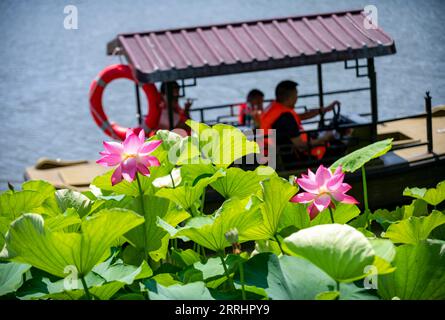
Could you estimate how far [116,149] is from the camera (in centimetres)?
107

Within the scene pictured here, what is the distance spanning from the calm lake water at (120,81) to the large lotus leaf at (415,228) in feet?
25.8

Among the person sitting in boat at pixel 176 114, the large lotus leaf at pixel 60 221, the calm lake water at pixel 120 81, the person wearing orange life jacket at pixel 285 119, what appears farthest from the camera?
the calm lake water at pixel 120 81

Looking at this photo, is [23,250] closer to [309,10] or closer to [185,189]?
[185,189]

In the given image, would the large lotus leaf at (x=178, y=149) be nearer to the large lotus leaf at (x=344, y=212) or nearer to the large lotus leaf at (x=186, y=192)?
the large lotus leaf at (x=186, y=192)

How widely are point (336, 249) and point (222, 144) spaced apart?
0.44 metres

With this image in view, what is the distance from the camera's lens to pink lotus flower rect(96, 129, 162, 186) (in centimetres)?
104

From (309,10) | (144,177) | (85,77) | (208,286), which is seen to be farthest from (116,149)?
(309,10)

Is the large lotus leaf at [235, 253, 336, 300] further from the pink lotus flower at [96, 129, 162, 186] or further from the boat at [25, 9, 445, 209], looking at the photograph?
the boat at [25, 9, 445, 209]

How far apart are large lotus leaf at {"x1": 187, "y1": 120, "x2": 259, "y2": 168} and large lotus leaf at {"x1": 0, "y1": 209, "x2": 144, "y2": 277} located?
31 cm

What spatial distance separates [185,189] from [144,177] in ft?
0.27

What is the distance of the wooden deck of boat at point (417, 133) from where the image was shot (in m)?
5.27

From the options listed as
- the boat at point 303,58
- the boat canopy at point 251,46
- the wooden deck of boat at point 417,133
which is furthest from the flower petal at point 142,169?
the wooden deck of boat at point 417,133

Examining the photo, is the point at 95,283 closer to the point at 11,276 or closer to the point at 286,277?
the point at 11,276
